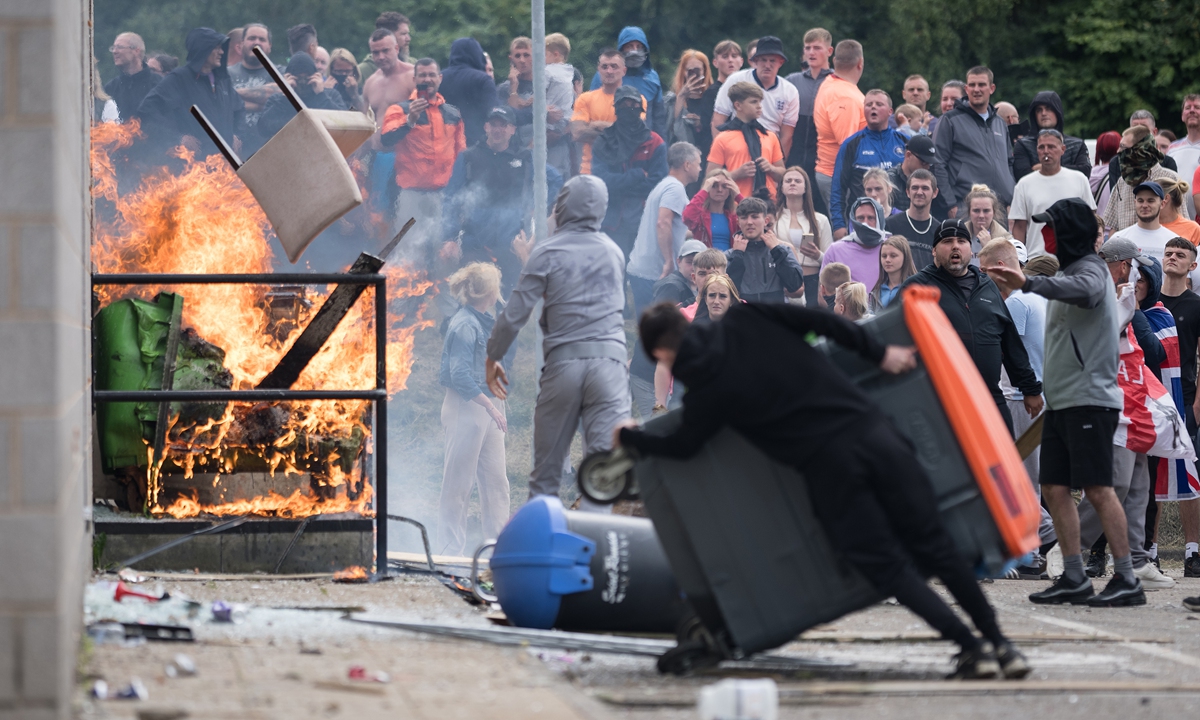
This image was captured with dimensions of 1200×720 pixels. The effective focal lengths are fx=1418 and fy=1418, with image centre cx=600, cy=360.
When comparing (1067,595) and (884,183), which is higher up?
(884,183)

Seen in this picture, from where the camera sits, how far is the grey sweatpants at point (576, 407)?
7332mm

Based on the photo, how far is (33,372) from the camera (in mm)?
3842

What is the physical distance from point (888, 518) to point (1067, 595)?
9.33ft

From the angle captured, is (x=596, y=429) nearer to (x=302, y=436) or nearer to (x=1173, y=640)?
A: (x=302, y=436)

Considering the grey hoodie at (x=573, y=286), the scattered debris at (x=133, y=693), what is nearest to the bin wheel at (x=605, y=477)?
the scattered debris at (x=133, y=693)

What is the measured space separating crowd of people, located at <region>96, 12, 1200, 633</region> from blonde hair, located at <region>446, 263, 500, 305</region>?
2 centimetres

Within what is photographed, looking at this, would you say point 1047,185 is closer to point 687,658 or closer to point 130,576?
point 687,658

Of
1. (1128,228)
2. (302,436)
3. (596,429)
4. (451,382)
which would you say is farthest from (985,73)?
(302,436)

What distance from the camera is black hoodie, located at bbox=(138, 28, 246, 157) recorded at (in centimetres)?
1164

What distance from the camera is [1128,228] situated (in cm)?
Result: 1050

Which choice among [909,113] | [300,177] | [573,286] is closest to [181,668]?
[300,177]

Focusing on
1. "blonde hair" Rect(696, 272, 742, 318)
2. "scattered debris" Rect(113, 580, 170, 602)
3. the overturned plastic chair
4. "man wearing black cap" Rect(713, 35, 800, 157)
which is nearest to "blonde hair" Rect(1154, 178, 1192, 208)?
"man wearing black cap" Rect(713, 35, 800, 157)

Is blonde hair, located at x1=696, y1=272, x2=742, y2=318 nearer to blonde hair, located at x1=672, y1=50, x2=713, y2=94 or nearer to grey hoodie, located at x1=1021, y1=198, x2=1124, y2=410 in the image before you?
grey hoodie, located at x1=1021, y1=198, x2=1124, y2=410

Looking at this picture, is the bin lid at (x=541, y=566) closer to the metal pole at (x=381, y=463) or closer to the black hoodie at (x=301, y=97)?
the metal pole at (x=381, y=463)
